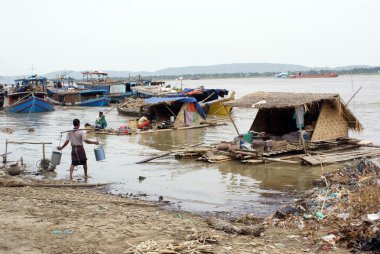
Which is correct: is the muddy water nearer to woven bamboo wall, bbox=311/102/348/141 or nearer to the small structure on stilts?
the small structure on stilts

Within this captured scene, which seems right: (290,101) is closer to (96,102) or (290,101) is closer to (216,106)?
(216,106)

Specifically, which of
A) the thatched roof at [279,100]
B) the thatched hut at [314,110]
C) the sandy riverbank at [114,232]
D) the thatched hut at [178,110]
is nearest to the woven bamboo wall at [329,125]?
the thatched hut at [314,110]

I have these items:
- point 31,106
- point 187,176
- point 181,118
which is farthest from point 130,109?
point 187,176

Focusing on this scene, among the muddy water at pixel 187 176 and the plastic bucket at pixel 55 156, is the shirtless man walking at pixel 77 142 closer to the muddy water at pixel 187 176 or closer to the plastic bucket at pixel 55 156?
the muddy water at pixel 187 176

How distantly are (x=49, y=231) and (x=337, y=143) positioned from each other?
10.1 meters

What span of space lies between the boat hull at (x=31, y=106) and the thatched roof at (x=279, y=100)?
80.4ft

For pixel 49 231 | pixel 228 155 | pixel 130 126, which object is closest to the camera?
pixel 49 231

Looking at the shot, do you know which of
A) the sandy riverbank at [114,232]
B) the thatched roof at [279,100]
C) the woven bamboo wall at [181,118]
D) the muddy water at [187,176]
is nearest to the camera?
the sandy riverbank at [114,232]

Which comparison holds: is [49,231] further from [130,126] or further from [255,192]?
[130,126]

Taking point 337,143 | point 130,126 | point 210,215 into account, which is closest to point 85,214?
point 210,215

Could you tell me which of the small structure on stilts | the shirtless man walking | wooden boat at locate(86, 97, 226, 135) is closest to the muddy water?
the small structure on stilts

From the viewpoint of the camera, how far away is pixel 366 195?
648 centimetres

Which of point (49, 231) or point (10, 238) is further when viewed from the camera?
point (49, 231)

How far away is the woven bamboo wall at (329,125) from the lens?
1345 centimetres
